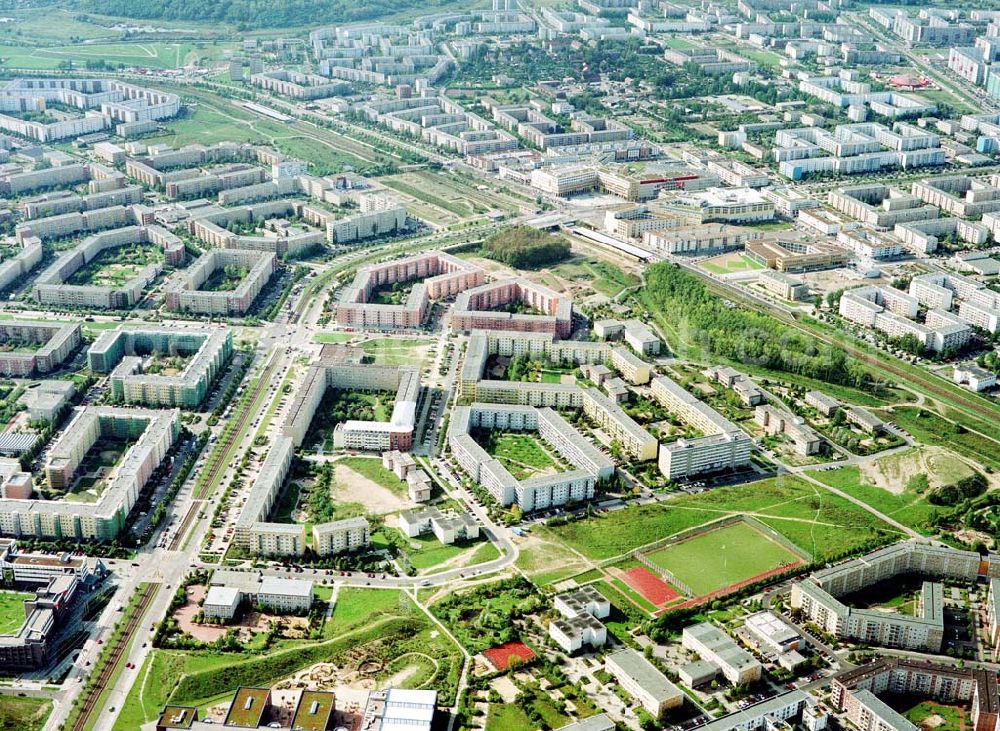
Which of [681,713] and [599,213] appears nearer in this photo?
[681,713]

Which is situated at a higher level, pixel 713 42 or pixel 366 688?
pixel 713 42

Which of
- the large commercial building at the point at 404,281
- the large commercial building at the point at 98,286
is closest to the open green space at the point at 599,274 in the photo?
the large commercial building at the point at 404,281

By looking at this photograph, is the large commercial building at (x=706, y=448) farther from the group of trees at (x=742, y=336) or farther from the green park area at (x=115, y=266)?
the green park area at (x=115, y=266)

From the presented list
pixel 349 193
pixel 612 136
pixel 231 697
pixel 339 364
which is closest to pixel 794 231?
pixel 612 136

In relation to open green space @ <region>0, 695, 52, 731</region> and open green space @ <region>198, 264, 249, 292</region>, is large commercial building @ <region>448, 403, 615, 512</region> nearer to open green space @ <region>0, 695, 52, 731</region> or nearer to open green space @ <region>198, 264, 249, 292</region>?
open green space @ <region>0, 695, 52, 731</region>

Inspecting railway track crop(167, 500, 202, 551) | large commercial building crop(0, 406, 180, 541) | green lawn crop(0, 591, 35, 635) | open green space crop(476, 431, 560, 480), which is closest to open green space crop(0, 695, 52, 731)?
green lawn crop(0, 591, 35, 635)

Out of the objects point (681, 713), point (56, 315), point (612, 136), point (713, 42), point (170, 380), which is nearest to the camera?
point (681, 713)

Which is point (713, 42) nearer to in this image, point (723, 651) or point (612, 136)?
point (612, 136)
